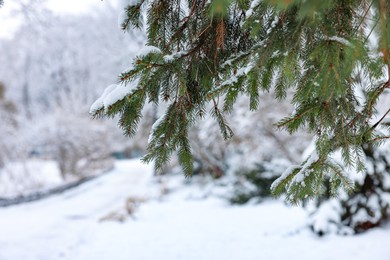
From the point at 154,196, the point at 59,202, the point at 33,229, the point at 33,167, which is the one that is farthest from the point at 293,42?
the point at 33,167

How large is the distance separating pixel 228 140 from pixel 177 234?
306 centimetres

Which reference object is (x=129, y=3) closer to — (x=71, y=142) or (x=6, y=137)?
(x=6, y=137)

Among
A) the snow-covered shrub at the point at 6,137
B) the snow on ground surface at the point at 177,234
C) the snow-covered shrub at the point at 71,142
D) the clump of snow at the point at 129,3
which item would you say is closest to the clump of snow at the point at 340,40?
the clump of snow at the point at 129,3

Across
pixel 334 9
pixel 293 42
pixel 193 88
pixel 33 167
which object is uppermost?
pixel 334 9

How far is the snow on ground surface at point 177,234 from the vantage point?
14.9 feet

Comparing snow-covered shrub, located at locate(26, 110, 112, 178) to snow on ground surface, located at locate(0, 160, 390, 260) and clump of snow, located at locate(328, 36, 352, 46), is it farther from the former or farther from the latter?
clump of snow, located at locate(328, 36, 352, 46)

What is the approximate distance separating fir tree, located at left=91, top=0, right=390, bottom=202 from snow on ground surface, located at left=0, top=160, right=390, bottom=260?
2441 mm

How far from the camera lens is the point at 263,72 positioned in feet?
6.12

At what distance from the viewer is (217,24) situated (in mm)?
2139

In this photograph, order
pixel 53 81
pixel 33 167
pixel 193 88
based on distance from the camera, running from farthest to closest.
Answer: pixel 53 81, pixel 33 167, pixel 193 88

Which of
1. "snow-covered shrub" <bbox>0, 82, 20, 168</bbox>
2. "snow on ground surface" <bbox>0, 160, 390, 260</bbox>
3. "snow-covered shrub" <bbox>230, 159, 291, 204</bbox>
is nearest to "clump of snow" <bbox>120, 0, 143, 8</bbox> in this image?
"snow on ground surface" <bbox>0, 160, 390, 260</bbox>

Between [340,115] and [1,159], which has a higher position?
[340,115]

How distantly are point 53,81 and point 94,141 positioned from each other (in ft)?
59.4

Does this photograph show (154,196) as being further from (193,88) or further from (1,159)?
(193,88)
